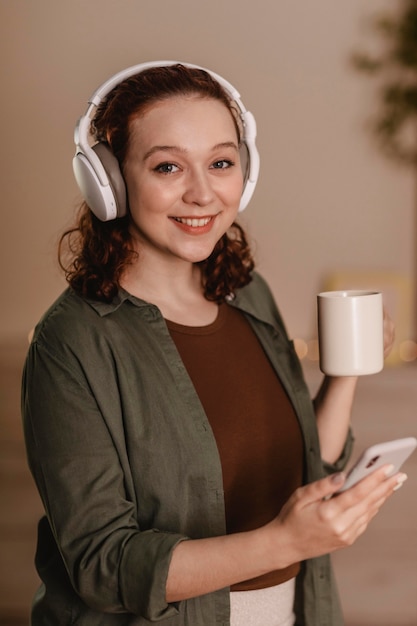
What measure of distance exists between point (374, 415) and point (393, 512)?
0.29m

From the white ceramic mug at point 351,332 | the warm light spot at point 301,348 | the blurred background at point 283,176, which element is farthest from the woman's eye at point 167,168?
the warm light spot at point 301,348

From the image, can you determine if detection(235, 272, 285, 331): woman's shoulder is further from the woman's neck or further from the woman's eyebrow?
the woman's eyebrow

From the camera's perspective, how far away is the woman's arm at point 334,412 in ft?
4.92

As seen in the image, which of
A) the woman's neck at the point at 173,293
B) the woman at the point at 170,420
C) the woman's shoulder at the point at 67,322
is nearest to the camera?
the woman at the point at 170,420

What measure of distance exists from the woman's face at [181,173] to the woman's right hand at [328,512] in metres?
0.43

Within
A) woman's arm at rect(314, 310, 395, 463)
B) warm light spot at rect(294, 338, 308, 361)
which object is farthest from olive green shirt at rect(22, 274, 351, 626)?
warm light spot at rect(294, 338, 308, 361)

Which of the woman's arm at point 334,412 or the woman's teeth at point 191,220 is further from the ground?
the woman's teeth at point 191,220

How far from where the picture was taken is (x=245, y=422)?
1327 mm

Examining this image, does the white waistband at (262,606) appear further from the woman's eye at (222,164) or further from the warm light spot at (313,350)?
the warm light spot at (313,350)

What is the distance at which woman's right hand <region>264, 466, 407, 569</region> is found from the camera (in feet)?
3.32

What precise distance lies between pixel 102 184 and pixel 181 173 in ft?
0.39

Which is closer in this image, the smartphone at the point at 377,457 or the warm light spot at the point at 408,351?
the smartphone at the point at 377,457

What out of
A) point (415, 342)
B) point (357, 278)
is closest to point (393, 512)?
point (415, 342)

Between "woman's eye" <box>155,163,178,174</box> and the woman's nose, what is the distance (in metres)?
0.03
